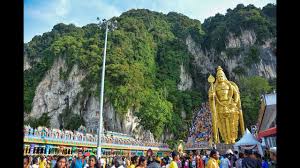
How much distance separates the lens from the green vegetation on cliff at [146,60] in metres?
30.6

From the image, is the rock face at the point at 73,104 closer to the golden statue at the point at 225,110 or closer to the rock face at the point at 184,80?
the rock face at the point at 184,80

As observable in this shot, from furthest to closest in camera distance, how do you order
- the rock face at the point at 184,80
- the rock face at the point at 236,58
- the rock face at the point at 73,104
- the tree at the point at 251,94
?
the rock face at the point at 184,80
the rock face at the point at 236,58
the tree at the point at 251,94
the rock face at the point at 73,104

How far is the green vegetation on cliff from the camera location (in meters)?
30.6

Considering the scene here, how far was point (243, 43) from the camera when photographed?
145 feet

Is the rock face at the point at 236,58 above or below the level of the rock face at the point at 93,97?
A: above

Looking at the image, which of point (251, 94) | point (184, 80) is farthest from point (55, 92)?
point (251, 94)

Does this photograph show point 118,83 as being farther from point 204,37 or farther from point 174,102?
point 204,37

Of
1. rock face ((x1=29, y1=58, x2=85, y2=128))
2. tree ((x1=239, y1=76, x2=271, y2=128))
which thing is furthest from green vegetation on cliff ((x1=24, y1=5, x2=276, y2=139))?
rock face ((x1=29, y1=58, x2=85, y2=128))

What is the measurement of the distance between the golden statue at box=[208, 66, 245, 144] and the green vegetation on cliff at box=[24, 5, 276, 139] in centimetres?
1223

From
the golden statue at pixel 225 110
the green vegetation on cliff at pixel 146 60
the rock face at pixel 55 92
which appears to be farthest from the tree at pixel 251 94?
the rock face at pixel 55 92

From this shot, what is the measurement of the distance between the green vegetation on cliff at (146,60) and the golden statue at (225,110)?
12228mm

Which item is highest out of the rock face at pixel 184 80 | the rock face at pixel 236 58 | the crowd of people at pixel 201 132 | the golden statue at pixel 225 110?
the rock face at pixel 236 58
